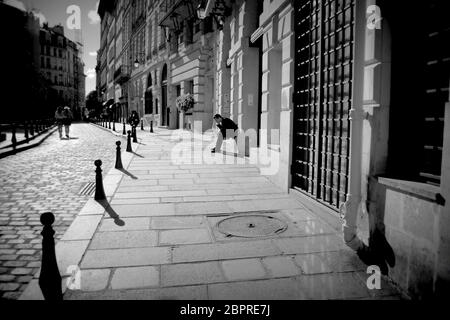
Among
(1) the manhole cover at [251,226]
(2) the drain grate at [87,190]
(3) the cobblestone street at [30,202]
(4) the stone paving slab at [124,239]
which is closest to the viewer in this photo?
(3) the cobblestone street at [30,202]

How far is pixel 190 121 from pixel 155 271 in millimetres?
21541

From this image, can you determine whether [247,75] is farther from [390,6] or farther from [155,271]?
[155,271]

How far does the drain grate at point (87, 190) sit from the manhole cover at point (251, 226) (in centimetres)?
321

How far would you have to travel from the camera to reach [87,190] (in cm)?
709

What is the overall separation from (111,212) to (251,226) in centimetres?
233

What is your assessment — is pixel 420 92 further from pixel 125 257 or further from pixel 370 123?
pixel 125 257

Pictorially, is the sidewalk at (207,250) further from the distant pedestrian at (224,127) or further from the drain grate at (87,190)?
the distant pedestrian at (224,127)

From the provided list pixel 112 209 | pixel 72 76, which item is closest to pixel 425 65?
pixel 112 209

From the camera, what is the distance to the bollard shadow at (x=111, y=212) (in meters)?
5.04

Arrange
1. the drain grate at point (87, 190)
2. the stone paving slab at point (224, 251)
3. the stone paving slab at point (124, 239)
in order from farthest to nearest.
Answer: the drain grate at point (87, 190)
the stone paving slab at point (124, 239)
the stone paving slab at point (224, 251)

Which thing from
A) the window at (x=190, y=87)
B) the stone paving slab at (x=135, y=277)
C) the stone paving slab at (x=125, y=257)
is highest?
the window at (x=190, y=87)

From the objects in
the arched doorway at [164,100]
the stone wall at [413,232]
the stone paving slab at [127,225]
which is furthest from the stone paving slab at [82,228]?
the arched doorway at [164,100]

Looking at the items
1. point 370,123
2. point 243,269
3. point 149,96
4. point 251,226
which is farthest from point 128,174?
point 149,96

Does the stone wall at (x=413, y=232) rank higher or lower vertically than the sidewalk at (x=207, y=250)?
higher
